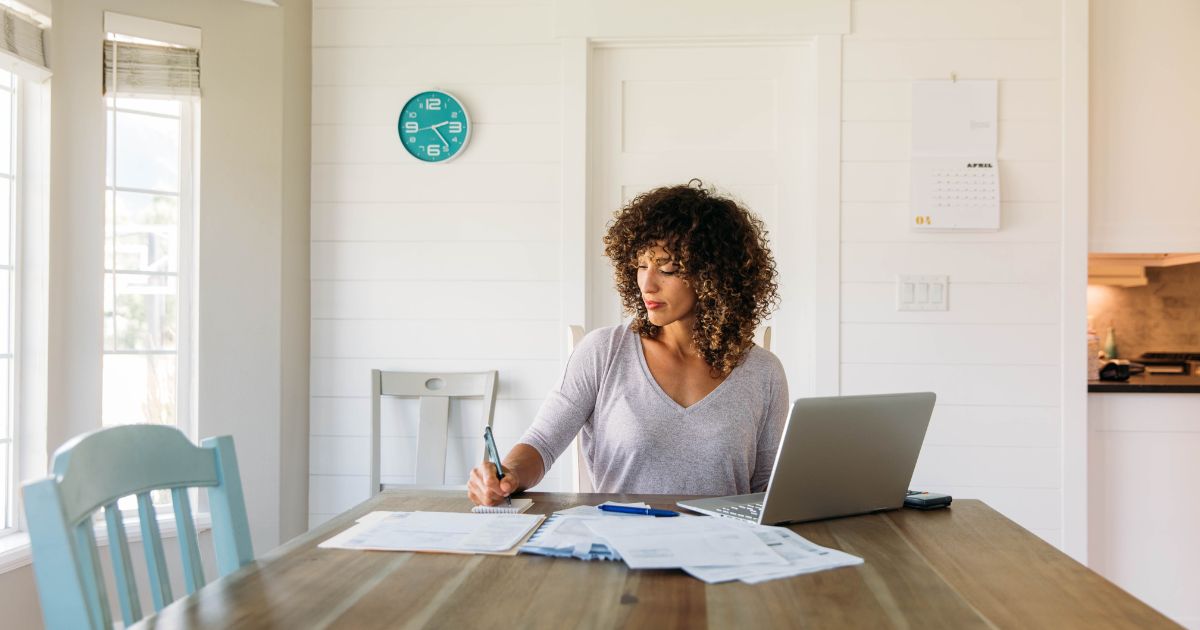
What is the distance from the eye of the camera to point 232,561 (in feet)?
4.42

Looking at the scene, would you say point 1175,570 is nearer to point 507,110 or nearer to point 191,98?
point 507,110

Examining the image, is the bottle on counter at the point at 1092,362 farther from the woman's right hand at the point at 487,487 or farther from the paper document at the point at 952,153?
the woman's right hand at the point at 487,487

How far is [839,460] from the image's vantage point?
1432 mm

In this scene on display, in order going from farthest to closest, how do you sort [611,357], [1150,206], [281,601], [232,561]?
[1150,206]
[611,357]
[232,561]
[281,601]

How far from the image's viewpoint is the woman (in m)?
1.86

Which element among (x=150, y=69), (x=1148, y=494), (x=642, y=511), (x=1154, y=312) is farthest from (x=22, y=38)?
(x=1154, y=312)

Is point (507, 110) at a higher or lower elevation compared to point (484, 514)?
higher

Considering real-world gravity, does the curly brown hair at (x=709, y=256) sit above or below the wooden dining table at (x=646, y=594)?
above

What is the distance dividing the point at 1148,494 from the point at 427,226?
2.65 metres

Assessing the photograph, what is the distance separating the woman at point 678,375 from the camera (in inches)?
73.0

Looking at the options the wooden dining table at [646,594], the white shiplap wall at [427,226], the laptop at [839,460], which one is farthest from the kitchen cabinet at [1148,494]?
the wooden dining table at [646,594]

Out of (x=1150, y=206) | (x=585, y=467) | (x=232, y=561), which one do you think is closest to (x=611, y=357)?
(x=585, y=467)

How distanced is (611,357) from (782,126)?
1687 mm

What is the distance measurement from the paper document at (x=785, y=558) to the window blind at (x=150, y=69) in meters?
2.54
